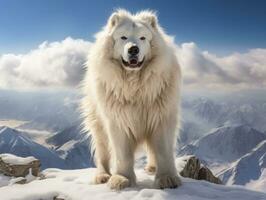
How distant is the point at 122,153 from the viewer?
28.1 ft

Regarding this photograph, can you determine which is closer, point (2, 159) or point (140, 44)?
point (140, 44)

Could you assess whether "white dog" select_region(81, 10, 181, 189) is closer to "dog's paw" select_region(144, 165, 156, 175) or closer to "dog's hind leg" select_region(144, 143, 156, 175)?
"dog's hind leg" select_region(144, 143, 156, 175)

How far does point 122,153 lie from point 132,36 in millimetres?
1982

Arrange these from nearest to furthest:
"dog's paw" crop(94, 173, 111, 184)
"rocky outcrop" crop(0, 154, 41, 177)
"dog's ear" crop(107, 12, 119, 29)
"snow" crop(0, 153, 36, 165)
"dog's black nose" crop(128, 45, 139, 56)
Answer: "dog's black nose" crop(128, 45, 139, 56)
"dog's ear" crop(107, 12, 119, 29)
"dog's paw" crop(94, 173, 111, 184)
"rocky outcrop" crop(0, 154, 41, 177)
"snow" crop(0, 153, 36, 165)

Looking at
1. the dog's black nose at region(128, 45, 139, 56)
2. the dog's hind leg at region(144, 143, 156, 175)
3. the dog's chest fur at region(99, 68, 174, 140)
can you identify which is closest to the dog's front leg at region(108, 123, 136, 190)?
the dog's chest fur at region(99, 68, 174, 140)

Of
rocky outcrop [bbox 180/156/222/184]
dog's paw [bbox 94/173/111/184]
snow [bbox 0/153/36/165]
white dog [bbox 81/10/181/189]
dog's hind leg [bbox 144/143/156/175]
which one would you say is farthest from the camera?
snow [bbox 0/153/36/165]

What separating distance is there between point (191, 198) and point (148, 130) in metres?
1.60

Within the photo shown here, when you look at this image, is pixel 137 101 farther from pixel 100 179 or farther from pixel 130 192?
pixel 100 179

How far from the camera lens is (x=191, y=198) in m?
7.49

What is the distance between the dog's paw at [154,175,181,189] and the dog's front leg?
1.54ft

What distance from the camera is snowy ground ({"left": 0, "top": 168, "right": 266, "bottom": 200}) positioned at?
7676mm

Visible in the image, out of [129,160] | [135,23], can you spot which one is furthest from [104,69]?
[129,160]

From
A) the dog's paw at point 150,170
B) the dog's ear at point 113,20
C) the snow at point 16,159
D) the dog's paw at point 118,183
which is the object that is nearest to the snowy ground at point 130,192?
the dog's paw at point 118,183

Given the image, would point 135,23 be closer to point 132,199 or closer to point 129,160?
point 129,160
